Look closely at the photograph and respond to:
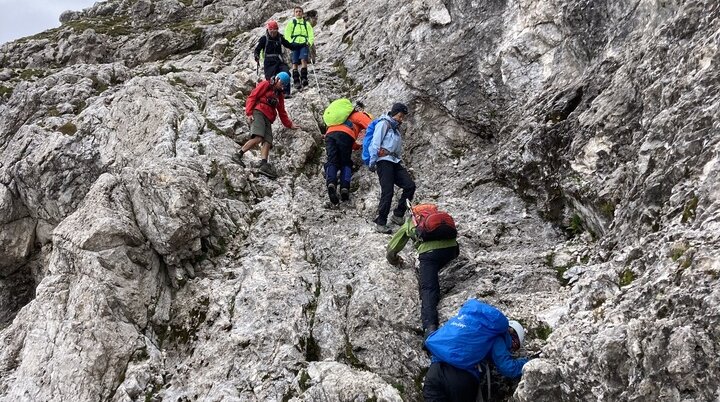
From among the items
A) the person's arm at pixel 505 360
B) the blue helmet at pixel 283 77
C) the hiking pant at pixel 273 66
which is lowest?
the person's arm at pixel 505 360

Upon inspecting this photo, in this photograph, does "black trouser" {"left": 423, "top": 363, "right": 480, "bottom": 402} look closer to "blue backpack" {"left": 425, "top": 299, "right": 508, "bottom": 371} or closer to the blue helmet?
"blue backpack" {"left": 425, "top": 299, "right": 508, "bottom": 371}

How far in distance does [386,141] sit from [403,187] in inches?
54.9

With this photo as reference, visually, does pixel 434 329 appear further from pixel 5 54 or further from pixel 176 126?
pixel 5 54

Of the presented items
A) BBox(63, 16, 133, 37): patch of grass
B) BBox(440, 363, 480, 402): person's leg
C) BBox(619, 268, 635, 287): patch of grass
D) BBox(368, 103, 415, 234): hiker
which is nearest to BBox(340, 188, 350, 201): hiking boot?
BBox(368, 103, 415, 234): hiker

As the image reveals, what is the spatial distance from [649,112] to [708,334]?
6314 mm

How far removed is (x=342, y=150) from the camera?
1648 centimetres

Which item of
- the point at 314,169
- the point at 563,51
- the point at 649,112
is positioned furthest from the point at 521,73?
the point at 314,169

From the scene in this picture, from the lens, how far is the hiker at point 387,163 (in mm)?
14953

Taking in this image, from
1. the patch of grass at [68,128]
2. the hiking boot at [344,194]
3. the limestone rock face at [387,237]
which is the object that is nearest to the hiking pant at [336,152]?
the hiking boot at [344,194]

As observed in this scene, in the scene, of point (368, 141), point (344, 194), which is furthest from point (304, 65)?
point (368, 141)

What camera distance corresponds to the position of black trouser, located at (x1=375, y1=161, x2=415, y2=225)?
14898 millimetres

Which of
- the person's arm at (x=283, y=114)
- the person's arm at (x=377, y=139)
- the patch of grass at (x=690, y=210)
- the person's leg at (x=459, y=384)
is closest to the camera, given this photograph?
the patch of grass at (x=690, y=210)

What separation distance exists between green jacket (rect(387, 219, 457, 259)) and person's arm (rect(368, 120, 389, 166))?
2.83 meters

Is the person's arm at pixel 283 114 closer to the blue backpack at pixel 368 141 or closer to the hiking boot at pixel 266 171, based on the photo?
the hiking boot at pixel 266 171
